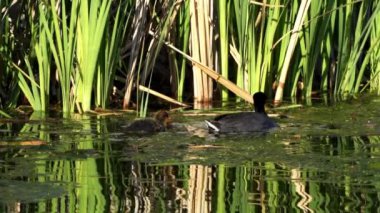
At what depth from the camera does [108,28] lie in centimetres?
924

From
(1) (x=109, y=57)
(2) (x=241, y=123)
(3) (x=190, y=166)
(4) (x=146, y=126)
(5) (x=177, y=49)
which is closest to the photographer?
(3) (x=190, y=166)

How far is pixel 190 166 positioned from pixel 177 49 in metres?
2.94

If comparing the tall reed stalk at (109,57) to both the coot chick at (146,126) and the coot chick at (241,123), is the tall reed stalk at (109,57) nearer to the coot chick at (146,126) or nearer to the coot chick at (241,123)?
the coot chick at (146,126)

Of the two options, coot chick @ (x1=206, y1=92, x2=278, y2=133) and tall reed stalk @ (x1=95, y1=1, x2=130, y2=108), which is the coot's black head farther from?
tall reed stalk @ (x1=95, y1=1, x2=130, y2=108)

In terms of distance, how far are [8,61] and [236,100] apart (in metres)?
2.26

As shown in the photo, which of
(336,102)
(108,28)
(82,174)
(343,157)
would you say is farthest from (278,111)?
(82,174)

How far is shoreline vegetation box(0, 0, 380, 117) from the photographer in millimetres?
9156

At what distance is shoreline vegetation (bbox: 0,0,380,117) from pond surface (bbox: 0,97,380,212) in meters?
0.44

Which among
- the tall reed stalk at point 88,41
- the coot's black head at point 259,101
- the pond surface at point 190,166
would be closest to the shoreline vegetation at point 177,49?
the tall reed stalk at point 88,41

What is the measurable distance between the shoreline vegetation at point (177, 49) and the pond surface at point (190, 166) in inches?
17.3

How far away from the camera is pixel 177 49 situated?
9805 mm

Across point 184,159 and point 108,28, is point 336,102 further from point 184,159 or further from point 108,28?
point 184,159

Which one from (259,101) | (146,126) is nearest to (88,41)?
(146,126)

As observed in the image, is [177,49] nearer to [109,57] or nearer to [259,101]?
[109,57]
